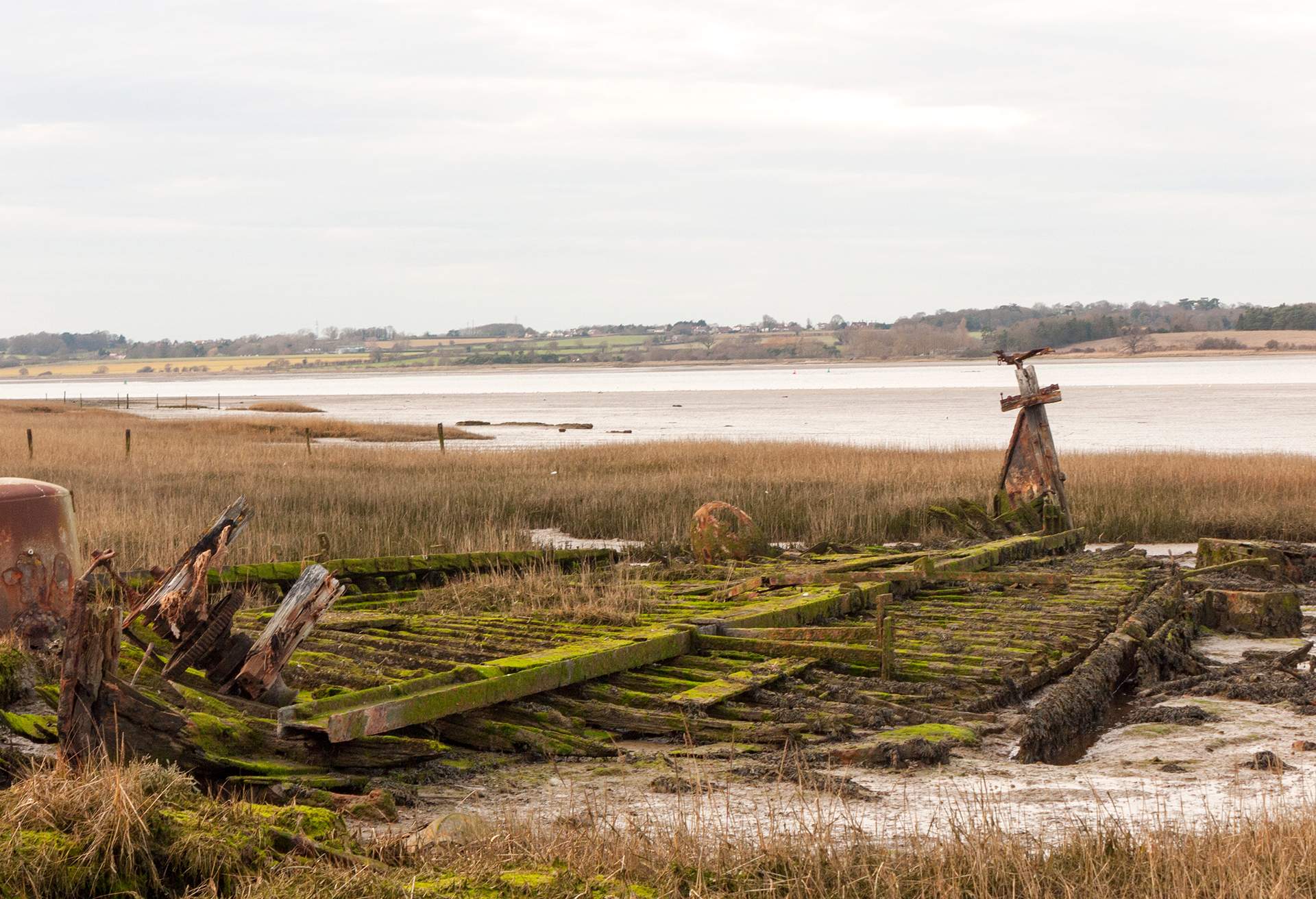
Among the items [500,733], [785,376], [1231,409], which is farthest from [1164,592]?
[785,376]

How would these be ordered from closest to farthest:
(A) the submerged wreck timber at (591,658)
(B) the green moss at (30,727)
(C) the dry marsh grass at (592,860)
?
(C) the dry marsh grass at (592,860)
(B) the green moss at (30,727)
(A) the submerged wreck timber at (591,658)

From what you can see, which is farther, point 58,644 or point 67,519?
point 67,519

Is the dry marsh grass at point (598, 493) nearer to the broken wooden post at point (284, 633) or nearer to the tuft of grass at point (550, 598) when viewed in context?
the tuft of grass at point (550, 598)

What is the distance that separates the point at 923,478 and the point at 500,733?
50.4 ft

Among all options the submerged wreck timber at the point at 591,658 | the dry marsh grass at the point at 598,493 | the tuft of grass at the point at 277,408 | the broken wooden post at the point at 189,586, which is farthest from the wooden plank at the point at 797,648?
the tuft of grass at the point at 277,408

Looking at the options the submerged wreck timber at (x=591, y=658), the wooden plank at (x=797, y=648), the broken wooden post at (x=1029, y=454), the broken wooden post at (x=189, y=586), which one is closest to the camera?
the submerged wreck timber at (x=591, y=658)

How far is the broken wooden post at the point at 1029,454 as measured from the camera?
1377cm

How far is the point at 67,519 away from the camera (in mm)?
7441

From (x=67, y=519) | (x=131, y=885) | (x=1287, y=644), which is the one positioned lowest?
(x=1287, y=644)

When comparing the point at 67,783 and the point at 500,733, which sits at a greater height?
the point at 67,783

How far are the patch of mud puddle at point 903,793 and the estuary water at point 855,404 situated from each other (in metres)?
25.7

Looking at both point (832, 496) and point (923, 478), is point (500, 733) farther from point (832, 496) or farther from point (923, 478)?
point (923, 478)

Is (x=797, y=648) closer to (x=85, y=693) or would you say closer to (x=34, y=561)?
(x=85, y=693)

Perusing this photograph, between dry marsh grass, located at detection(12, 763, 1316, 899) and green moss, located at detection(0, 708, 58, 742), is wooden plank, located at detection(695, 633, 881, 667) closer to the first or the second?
dry marsh grass, located at detection(12, 763, 1316, 899)
